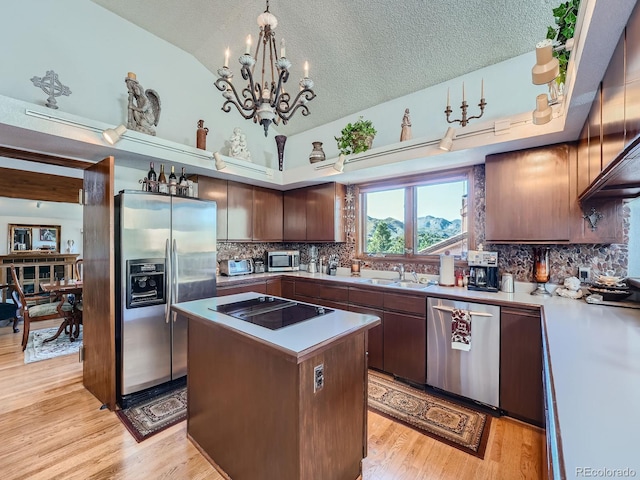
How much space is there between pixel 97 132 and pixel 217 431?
2538 mm

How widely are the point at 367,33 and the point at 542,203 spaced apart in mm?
2259

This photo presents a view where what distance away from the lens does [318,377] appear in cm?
139

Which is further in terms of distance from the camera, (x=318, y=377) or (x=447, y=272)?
(x=447, y=272)

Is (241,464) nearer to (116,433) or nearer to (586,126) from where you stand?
(116,433)

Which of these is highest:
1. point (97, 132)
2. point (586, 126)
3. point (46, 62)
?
point (46, 62)

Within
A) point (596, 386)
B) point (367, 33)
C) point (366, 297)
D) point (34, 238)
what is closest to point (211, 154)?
point (367, 33)

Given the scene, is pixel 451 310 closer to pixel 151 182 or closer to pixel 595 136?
pixel 595 136

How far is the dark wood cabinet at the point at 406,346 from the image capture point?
2.70 m

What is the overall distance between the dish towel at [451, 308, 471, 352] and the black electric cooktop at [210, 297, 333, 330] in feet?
4.17

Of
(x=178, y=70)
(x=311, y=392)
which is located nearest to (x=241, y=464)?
(x=311, y=392)

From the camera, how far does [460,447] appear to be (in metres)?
1.95

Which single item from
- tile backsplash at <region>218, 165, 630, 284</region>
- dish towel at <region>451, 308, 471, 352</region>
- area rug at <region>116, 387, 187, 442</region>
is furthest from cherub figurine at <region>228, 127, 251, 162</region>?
dish towel at <region>451, 308, 471, 352</region>

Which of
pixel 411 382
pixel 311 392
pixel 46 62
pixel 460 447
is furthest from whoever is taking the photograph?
pixel 411 382

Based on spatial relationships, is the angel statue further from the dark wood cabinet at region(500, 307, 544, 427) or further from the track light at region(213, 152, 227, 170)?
the dark wood cabinet at region(500, 307, 544, 427)
